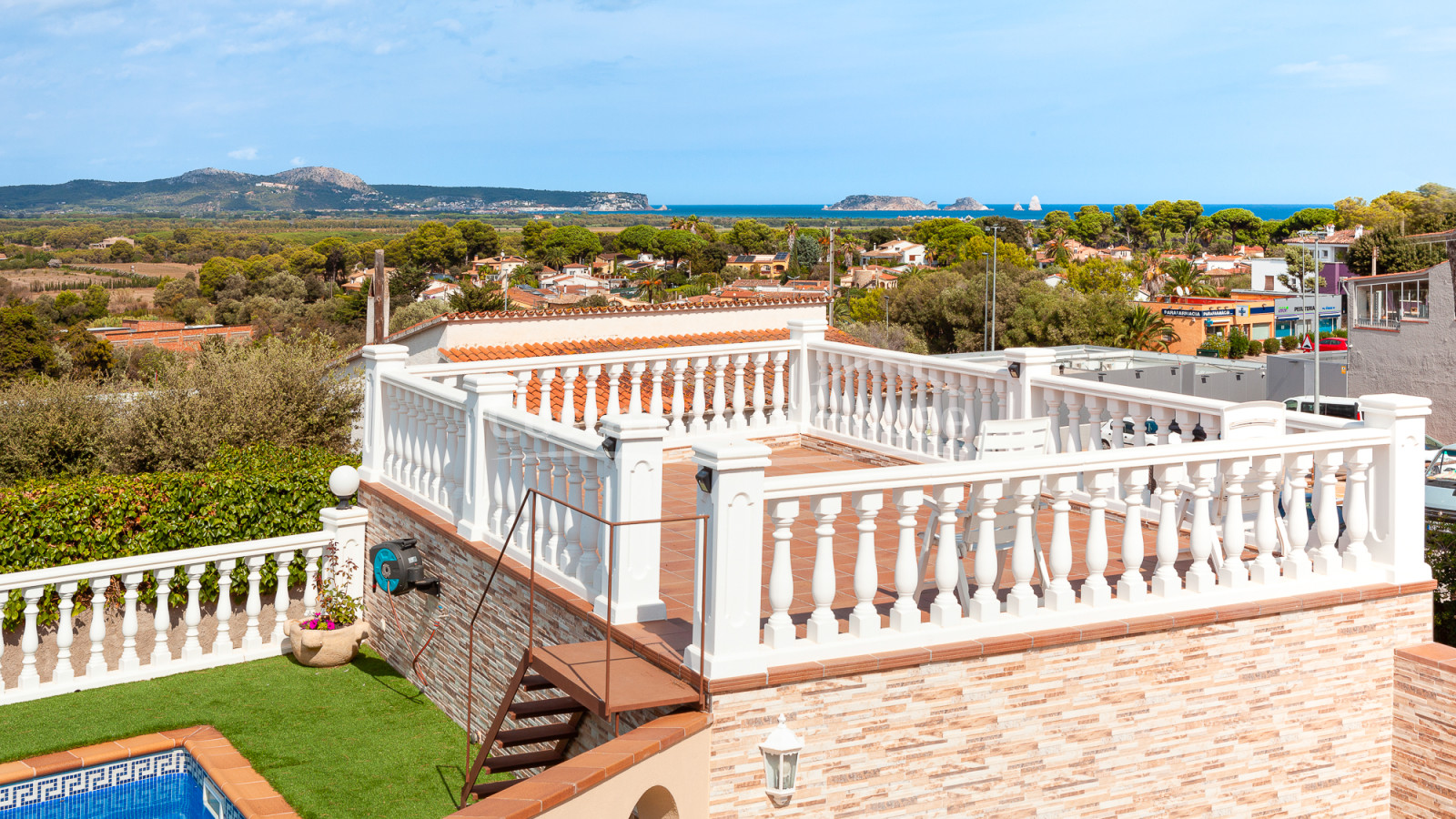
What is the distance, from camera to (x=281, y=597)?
8.18 m

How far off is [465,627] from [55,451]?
10.8 m

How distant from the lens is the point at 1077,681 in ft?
16.9

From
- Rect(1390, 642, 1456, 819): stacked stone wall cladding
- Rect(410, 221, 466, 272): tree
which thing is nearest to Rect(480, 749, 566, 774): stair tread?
Rect(1390, 642, 1456, 819): stacked stone wall cladding

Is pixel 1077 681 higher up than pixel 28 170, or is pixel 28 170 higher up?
pixel 28 170

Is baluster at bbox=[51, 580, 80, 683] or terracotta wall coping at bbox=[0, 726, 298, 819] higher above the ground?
baluster at bbox=[51, 580, 80, 683]

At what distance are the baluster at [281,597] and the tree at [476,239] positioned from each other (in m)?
115

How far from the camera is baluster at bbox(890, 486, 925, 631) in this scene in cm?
477

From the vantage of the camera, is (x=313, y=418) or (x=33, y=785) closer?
(x=33, y=785)

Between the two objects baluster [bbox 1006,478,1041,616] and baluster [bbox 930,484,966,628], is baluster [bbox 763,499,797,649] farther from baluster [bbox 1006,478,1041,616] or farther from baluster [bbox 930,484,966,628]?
baluster [bbox 1006,478,1041,616]

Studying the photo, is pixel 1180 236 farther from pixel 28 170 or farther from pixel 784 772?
pixel 784 772

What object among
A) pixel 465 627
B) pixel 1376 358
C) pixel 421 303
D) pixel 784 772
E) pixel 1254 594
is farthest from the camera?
pixel 421 303

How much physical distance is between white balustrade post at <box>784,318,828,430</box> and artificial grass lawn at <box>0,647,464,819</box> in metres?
4.31

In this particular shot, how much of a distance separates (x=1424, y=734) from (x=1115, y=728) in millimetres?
1941

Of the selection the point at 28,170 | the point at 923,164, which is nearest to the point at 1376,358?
the point at 923,164
